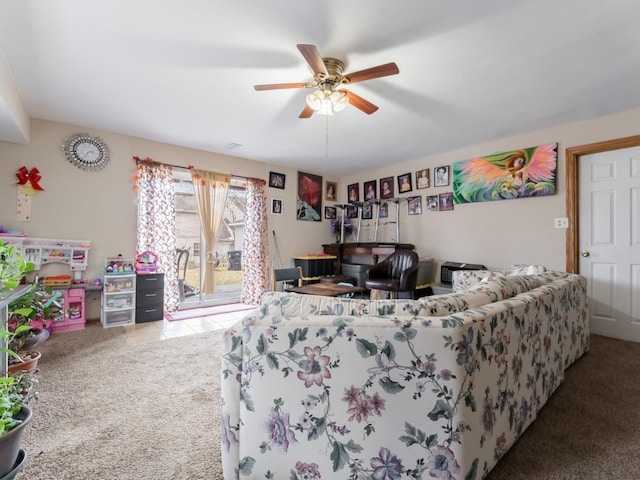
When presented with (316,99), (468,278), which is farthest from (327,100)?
(468,278)

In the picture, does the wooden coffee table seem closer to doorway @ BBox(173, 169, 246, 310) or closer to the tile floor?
the tile floor

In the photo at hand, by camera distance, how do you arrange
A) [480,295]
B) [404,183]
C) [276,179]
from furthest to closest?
[276,179] → [404,183] → [480,295]

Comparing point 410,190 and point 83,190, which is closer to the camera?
point 83,190

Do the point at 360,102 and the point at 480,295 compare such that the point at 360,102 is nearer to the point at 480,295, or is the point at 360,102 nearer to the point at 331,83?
the point at 331,83

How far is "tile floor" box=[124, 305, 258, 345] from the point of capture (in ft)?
10.4

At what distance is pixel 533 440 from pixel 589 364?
1.52 meters

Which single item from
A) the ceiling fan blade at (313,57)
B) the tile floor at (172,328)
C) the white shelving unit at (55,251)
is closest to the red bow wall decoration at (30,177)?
the white shelving unit at (55,251)

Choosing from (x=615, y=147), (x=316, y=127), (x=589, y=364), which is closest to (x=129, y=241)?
(x=316, y=127)

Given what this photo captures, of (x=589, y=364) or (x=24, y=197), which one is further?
(x=24, y=197)

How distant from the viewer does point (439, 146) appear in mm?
4176

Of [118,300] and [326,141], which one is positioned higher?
[326,141]

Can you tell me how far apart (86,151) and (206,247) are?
1.86 meters

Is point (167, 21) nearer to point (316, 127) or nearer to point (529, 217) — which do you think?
point (316, 127)

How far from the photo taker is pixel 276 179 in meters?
5.20
